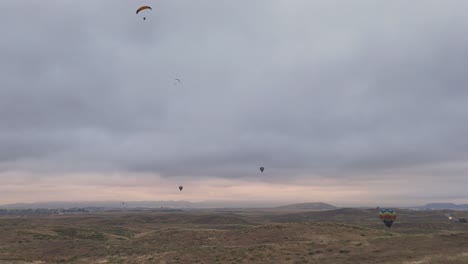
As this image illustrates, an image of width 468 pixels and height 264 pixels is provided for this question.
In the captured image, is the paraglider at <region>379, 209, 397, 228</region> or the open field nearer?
the open field

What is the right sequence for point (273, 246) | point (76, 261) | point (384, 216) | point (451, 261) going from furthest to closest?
point (384, 216), point (76, 261), point (273, 246), point (451, 261)

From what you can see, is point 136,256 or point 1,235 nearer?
point 136,256

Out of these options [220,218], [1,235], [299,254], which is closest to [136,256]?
[299,254]

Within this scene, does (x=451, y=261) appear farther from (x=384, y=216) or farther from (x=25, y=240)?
(x=25, y=240)

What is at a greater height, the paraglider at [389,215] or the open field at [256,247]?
the paraglider at [389,215]

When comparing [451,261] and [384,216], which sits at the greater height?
[384,216]

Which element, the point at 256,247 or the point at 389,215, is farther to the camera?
the point at 389,215

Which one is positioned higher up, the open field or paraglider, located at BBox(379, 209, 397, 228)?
paraglider, located at BBox(379, 209, 397, 228)

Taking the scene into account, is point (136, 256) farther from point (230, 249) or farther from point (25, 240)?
point (25, 240)

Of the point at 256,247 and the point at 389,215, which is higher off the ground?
the point at 389,215

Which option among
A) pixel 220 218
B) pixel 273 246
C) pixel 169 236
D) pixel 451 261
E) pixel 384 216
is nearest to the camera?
pixel 451 261

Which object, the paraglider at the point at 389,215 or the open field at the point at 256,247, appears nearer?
the open field at the point at 256,247
